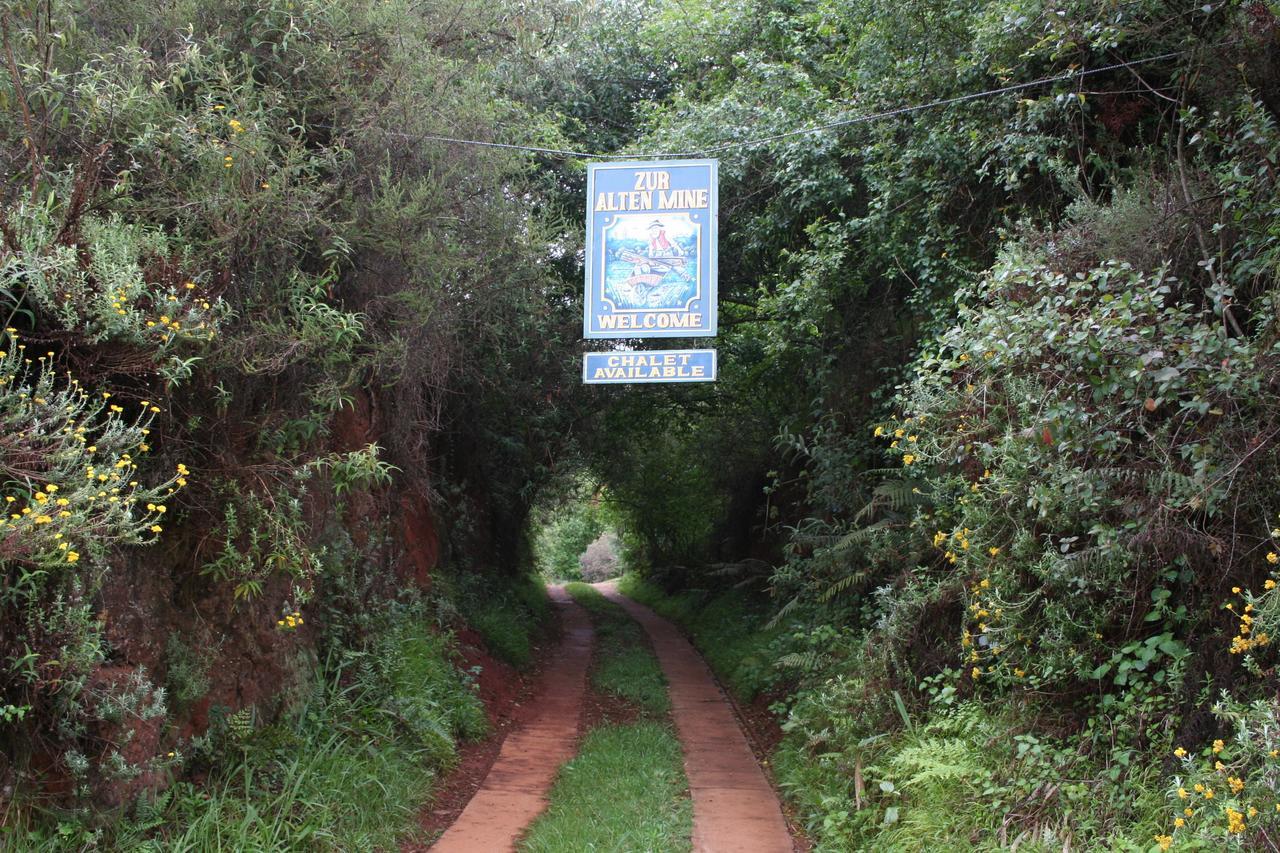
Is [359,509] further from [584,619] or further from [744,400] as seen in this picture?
[584,619]

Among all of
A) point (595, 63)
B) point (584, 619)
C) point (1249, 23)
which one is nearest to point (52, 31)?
point (1249, 23)

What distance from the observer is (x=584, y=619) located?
23219 mm

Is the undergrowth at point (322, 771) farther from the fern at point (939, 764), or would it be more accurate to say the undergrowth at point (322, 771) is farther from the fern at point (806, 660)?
the fern at point (939, 764)

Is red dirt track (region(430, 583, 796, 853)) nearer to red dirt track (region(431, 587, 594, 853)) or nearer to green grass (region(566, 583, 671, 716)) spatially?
red dirt track (region(431, 587, 594, 853))

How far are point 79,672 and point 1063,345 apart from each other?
5509 millimetres

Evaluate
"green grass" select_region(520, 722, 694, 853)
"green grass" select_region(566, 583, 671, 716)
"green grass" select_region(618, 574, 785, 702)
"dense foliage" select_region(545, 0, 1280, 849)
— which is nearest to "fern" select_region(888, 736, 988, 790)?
"dense foliage" select_region(545, 0, 1280, 849)

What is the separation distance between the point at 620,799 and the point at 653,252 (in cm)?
461

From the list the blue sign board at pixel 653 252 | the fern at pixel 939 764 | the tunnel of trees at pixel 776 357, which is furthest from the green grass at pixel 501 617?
the fern at pixel 939 764

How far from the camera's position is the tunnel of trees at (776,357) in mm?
5102

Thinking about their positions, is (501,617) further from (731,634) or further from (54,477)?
(54,477)

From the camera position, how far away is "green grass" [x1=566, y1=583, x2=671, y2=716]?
1288 cm

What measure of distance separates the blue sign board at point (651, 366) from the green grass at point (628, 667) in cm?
531

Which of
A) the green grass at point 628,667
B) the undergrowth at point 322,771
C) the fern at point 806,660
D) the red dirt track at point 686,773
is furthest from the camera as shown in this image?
the green grass at point 628,667

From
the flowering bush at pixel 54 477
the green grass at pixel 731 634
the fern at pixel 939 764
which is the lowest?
the green grass at pixel 731 634
